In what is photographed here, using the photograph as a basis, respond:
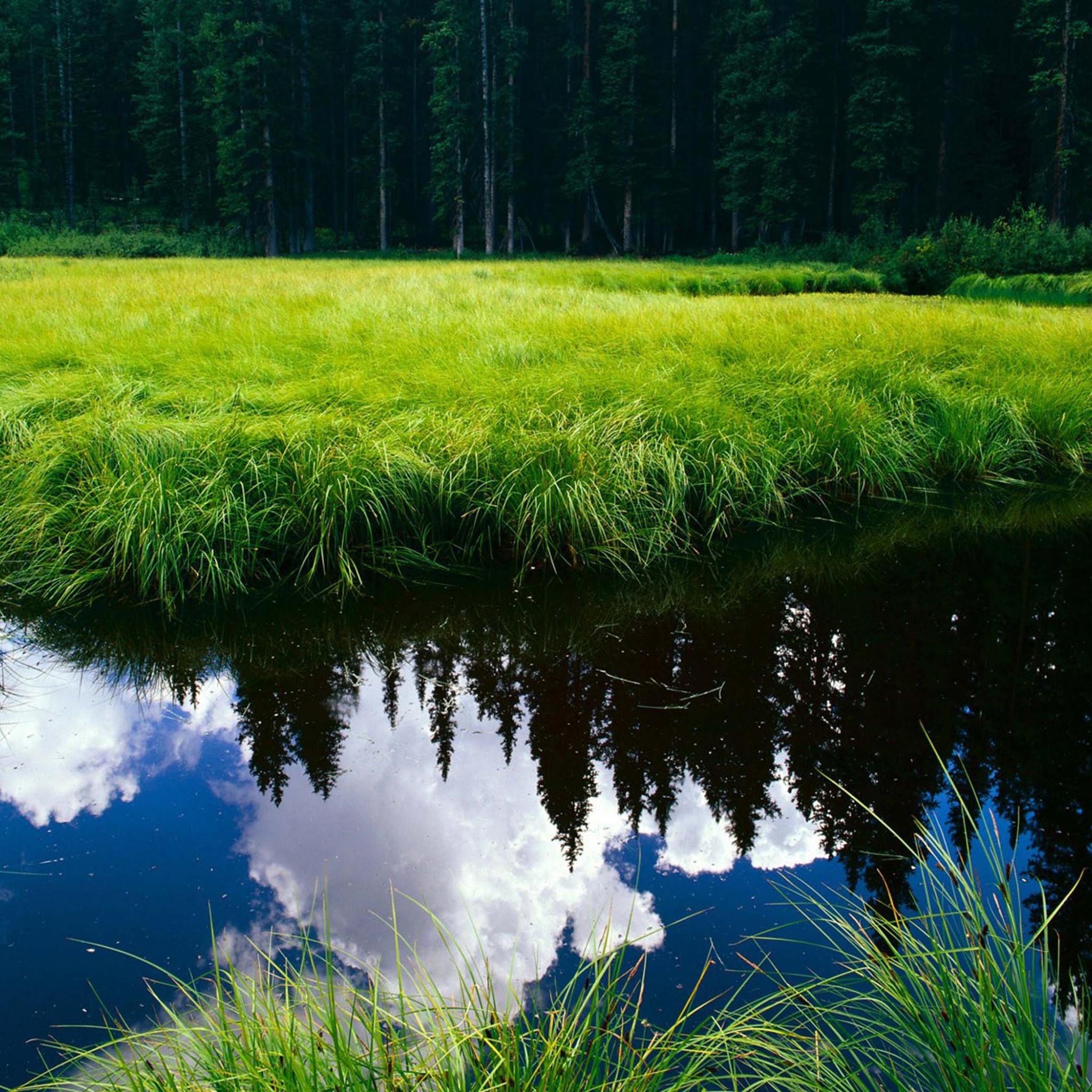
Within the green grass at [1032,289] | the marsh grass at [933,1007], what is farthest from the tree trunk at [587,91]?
the marsh grass at [933,1007]

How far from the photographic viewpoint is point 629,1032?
5.74 feet

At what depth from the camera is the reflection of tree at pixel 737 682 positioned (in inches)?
102

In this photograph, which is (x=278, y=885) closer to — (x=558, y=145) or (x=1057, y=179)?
(x=1057, y=179)

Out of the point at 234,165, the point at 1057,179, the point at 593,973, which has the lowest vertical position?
the point at 593,973

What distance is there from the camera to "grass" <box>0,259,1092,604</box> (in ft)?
14.0

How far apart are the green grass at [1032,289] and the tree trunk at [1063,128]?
9.11m

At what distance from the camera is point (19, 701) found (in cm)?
317

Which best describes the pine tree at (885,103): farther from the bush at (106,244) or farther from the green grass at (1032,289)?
the bush at (106,244)

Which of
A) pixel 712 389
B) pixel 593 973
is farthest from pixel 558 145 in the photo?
pixel 593 973

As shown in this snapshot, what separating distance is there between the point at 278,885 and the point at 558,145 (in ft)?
119

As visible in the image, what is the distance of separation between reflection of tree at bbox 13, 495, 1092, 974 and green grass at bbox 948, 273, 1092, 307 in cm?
1032

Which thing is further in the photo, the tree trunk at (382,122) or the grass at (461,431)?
the tree trunk at (382,122)

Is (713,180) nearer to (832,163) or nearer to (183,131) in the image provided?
(832,163)

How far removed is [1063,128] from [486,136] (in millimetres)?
17042
